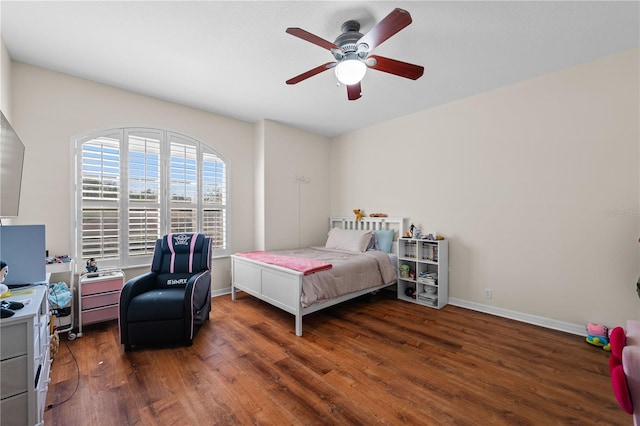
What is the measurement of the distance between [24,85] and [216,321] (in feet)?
10.4

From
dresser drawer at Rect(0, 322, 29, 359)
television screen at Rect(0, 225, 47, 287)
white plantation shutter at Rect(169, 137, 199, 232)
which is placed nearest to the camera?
dresser drawer at Rect(0, 322, 29, 359)

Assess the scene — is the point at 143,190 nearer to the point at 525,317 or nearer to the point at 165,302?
the point at 165,302

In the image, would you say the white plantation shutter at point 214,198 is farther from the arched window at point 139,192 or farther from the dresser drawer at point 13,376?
the dresser drawer at point 13,376

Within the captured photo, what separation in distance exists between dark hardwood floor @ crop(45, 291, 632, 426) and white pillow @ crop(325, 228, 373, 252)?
134 centimetres

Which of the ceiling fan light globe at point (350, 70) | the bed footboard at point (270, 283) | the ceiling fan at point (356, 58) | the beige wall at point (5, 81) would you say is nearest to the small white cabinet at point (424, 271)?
the bed footboard at point (270, 283)

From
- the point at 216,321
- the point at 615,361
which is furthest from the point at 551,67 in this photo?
the point at 216,321

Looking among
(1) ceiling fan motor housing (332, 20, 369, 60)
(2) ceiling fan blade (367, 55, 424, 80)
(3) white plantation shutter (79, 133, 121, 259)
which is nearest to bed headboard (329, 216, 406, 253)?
(2) ceiling fan blade (367, 55, 424, 80)

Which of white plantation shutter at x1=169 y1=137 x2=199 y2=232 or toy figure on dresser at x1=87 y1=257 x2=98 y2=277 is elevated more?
white plantation shutter at x1=169 y1=137 x2=199 y2=232

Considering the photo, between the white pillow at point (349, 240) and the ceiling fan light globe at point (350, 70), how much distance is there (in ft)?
8.25

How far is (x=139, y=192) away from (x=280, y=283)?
218 centimetres

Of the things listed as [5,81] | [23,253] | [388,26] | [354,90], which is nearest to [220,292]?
[23,253]

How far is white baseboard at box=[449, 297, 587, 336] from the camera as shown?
2.82 metres

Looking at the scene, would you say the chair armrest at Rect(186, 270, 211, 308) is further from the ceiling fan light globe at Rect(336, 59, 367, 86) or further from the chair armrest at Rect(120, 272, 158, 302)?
the ceiling fan light globe at Rect(336, 59, 367, 86)

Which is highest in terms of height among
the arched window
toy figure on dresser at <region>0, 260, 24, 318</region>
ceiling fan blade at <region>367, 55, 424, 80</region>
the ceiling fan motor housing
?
the ceiling fan motor housing
